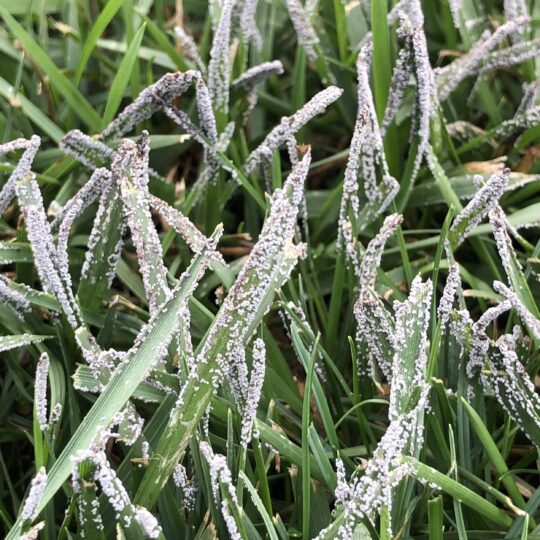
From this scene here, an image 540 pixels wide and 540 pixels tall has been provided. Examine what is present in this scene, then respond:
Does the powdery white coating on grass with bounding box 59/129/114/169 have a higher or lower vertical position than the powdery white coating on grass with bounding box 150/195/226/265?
higher

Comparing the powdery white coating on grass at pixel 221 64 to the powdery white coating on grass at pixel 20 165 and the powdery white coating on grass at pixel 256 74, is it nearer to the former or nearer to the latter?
the powdery white coating on grass at pixel 256 74

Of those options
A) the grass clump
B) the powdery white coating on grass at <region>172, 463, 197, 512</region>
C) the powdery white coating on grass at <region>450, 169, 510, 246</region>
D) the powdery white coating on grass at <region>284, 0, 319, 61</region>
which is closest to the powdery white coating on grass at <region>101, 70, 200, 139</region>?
the grass clump

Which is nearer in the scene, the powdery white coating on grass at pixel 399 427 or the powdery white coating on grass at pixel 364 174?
the powdery white coating on grass at pixel 399 427

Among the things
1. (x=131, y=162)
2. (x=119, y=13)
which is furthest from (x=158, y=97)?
(x=119, y=13)

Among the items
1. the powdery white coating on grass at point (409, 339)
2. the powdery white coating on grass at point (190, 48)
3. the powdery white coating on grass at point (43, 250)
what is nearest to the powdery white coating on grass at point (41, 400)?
the powdery white coating on grass at point (43, 250)

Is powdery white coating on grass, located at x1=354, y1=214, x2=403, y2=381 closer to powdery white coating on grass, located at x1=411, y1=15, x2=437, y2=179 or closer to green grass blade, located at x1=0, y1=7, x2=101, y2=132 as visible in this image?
powdery white coating on grass, located at x1=411, y1=15, x2=437, y2=179
